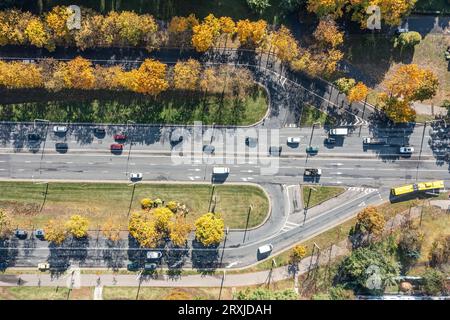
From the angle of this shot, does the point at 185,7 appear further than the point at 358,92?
Yes

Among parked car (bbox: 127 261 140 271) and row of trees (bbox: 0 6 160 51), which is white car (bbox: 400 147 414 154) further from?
parked car (bbox: 127 261 140 271)

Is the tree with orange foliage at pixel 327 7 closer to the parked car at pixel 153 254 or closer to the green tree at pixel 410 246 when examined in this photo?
the green tree at pixel 410 246

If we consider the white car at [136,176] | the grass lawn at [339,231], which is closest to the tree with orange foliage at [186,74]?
the white car at [136,176]

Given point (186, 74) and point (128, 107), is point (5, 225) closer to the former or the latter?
point (128, 107)

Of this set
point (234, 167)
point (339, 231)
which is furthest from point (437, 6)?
point (234, 167)
